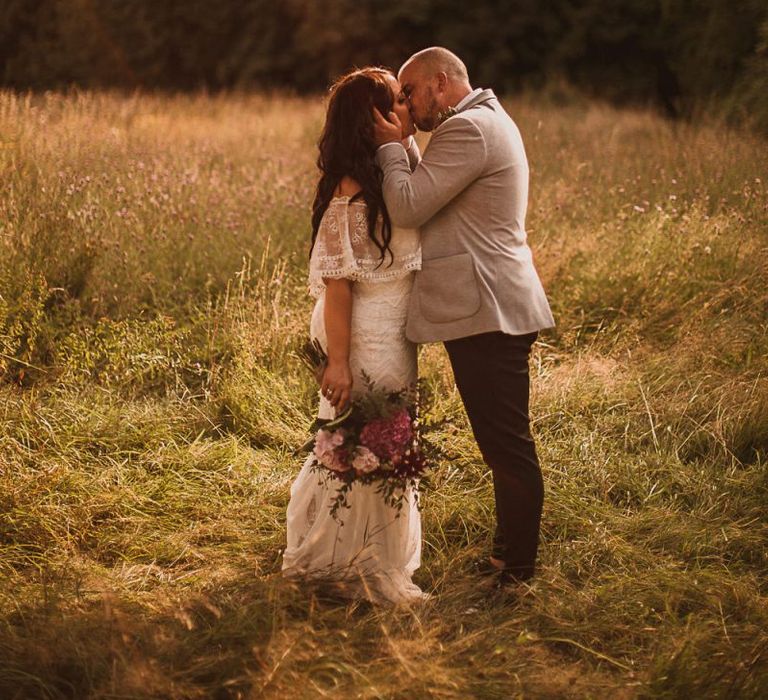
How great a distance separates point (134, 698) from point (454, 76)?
7.35 ft

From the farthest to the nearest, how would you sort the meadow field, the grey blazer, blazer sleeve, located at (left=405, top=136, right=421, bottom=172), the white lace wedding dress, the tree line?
the tree line < blazer sleeve, located at (left=405, top=136, right=421, bottom=172) < the white lace wedding dress < the grey blazer < the meadow field

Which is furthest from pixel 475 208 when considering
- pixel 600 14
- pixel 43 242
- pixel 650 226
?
pixel 600 14

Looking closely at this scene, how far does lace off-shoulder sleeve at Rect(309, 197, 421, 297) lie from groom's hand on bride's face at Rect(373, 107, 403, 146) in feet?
0.76

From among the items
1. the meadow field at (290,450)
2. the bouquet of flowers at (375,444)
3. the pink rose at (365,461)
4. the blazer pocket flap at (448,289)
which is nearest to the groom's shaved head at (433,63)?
the blazer pocket flap at (448,289)

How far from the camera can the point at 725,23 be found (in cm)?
1438

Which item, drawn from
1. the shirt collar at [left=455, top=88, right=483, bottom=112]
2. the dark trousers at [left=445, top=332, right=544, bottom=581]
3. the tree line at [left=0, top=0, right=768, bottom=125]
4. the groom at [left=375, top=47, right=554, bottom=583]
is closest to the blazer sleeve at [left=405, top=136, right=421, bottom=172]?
the groom at [left=375, top=47, right=554, bottom=583]

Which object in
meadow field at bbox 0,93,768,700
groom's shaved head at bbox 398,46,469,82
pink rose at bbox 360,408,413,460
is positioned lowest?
meadow field at bbox 0,93,768,700

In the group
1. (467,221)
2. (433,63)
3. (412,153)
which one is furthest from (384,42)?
(467,221)

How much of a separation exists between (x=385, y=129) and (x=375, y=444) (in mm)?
1075

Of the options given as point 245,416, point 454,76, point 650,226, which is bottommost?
point 245,416

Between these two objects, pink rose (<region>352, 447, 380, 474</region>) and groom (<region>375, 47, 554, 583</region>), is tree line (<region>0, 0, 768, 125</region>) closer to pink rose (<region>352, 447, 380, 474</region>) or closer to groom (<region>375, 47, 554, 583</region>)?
groom (<region>375, 47, 554, 583</region>)

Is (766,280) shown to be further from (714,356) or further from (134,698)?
(134,698)

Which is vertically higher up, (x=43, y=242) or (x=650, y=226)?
(x=650, y=226)

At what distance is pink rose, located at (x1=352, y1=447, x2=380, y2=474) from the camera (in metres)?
3.22
